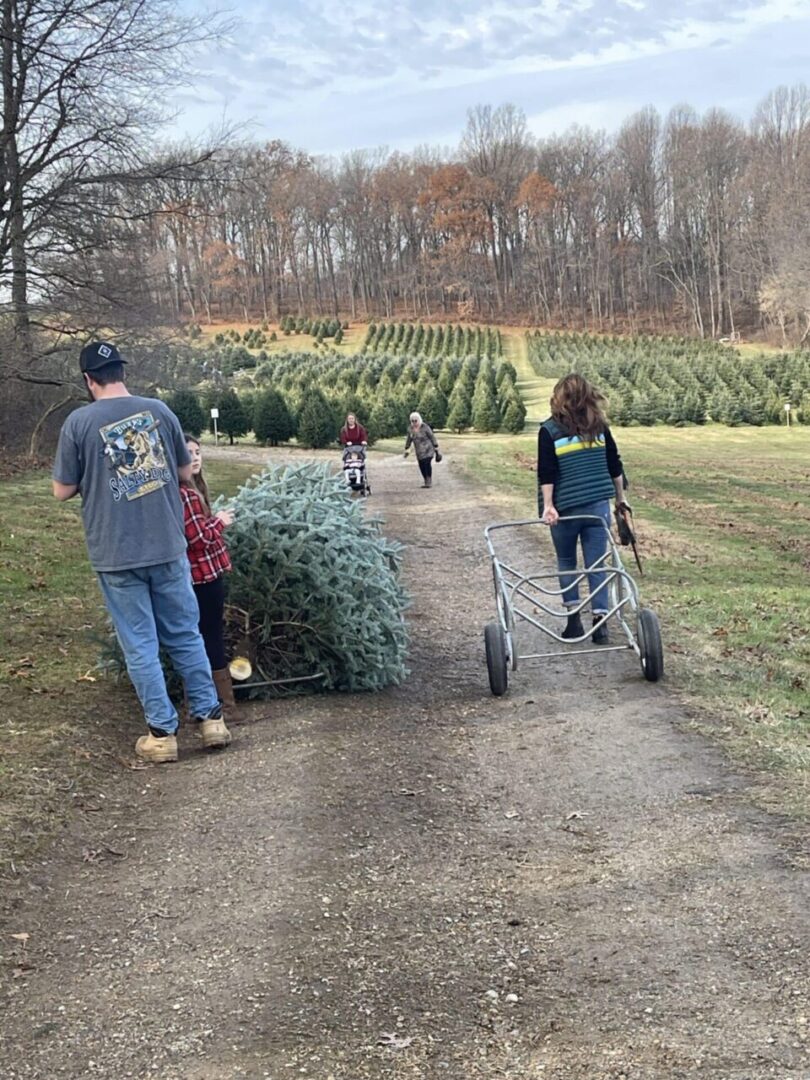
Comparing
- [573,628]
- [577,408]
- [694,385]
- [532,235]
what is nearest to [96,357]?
[577,408]

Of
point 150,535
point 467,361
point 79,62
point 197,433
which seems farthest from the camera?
point 467,361

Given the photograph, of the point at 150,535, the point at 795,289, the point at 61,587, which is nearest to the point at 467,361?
the point at 795,289

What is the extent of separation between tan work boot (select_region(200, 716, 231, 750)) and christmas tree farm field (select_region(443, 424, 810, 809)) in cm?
240

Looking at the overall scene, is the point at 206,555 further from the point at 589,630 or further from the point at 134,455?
the point at 589,630

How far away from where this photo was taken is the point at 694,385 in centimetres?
4922

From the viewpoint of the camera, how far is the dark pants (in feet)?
20.1

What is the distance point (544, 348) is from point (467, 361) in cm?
1881

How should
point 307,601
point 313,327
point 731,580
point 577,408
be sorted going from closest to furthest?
point 307,601 < point 577,408 < point 731,580 < point 313,327

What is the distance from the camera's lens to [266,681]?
662cm

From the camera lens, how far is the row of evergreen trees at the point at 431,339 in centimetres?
7694

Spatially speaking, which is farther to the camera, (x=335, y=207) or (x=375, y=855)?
(x=335, y=207)

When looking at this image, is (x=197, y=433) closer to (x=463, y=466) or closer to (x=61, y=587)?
(x=463, y=466)

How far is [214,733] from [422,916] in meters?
2.20

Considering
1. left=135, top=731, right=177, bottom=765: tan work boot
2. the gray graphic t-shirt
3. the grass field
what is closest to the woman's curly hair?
the gray graphic t-shirt
